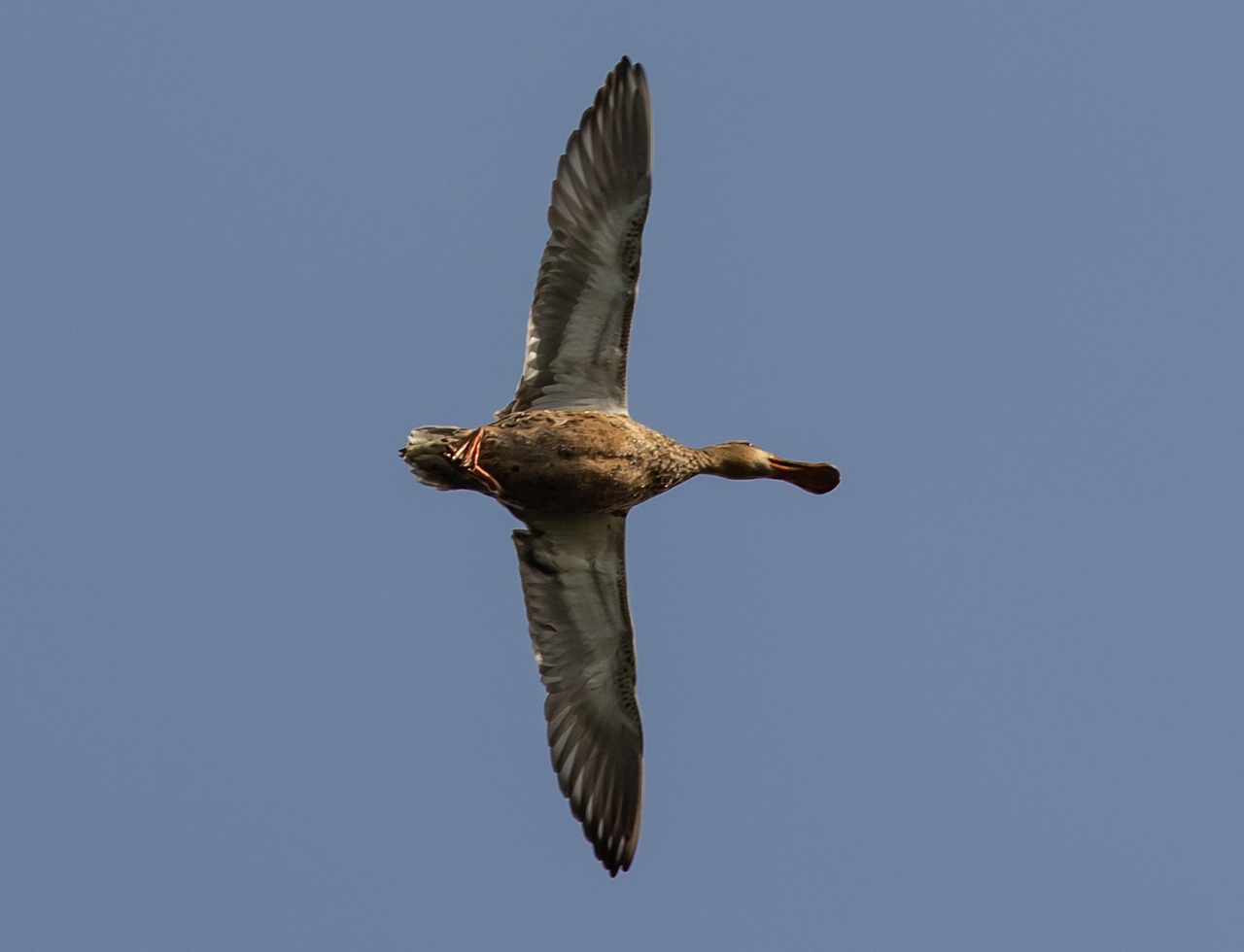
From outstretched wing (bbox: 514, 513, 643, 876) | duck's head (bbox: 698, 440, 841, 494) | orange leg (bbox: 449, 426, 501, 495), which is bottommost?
outstretched wing (bbox: 514, 513, 643, 876)

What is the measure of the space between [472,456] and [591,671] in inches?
90.1

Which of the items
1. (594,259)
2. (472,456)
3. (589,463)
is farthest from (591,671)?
(594,259)

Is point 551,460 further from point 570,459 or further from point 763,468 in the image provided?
point 763,468

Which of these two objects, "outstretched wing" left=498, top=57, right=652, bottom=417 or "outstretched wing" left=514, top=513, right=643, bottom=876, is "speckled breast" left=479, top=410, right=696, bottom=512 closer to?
"outstretched wing" left=498, top=57, right=652, bottom=417

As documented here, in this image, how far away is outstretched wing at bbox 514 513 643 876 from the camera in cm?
1520

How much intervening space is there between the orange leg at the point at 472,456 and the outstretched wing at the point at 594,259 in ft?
1.86

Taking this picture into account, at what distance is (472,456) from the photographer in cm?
1416

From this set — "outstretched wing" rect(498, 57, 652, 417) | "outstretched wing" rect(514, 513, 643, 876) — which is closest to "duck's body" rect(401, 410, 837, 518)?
"outstretched wing" rect(498, 57, 652, 417)

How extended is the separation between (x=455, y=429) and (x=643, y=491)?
1513mm

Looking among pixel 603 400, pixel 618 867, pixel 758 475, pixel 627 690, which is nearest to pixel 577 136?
pixel 603 400

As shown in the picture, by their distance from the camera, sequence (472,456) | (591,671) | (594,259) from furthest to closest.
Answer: (591,671), (594,259), (472,456)

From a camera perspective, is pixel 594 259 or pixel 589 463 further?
pixel 594 259

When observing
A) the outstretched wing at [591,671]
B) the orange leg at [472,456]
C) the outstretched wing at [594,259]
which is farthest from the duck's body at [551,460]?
the outstretched wing at [591,671]

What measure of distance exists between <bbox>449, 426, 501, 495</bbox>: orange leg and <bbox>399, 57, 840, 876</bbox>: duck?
0.03ft
